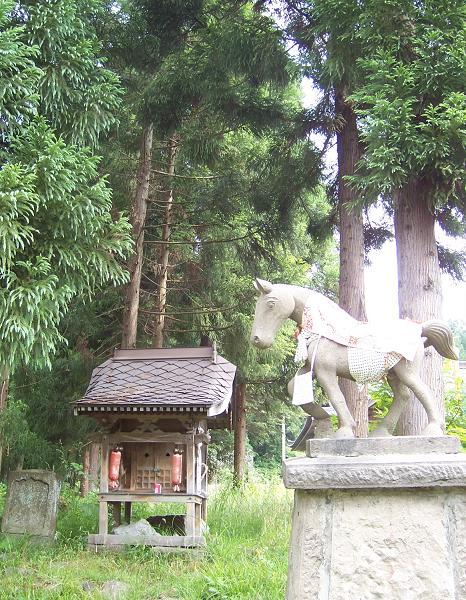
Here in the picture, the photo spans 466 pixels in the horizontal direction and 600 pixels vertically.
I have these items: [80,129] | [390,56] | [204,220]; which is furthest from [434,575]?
[204,220]

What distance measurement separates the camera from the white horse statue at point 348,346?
132 inches

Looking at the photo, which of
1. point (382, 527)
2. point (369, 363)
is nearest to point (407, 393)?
point (369, 363)

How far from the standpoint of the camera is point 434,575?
2840 mm

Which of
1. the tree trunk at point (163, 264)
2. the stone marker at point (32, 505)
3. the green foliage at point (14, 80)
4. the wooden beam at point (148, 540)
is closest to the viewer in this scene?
the green foliage at point (14, 80)

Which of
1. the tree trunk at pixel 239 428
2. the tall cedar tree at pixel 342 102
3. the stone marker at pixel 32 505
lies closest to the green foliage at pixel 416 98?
the tall cedar tree at pixel 342 102

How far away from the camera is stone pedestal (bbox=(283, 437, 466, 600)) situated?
2.87 m

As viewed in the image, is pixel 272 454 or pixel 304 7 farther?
pixel 272 454

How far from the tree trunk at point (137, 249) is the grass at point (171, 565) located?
289cm

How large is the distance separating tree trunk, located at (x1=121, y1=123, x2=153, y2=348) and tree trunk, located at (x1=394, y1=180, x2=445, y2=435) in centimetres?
443

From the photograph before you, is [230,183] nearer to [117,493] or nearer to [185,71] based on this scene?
A: [185,71]

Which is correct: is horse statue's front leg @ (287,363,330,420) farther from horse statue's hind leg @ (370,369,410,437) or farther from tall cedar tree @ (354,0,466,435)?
tall cedar tree @ (354,0,466,435)

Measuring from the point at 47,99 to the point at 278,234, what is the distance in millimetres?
4885

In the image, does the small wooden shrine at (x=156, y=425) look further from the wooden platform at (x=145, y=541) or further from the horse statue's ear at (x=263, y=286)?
the horse statue's ear at (x=263, y=286)

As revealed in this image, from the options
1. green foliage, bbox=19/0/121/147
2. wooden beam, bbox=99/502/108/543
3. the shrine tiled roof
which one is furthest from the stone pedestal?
wooden beam, bbox=99/502/108/543
